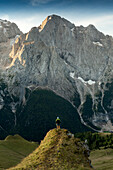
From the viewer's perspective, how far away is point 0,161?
8769 cm

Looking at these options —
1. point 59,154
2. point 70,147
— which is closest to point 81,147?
point 70,147

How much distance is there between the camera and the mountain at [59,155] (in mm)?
44875

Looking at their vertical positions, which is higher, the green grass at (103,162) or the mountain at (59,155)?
the mountain at (59,155)

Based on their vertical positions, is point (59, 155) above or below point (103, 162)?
above

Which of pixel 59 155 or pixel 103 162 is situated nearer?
pixel 59 155

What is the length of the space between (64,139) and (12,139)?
114067 millimetres

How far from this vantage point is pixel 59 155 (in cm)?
4694

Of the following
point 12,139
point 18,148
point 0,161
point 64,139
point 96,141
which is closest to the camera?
point 64,139

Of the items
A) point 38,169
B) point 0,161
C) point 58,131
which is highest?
point 58,131

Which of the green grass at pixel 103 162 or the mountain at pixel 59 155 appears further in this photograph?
the green grass at pixel 103 162

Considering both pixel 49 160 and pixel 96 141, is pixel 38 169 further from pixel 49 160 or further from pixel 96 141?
pixel 96 141

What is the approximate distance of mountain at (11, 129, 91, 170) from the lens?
44875 millimetres

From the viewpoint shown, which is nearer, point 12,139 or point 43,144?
point 43,144

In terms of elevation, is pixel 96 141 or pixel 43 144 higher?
pixel 43 144
